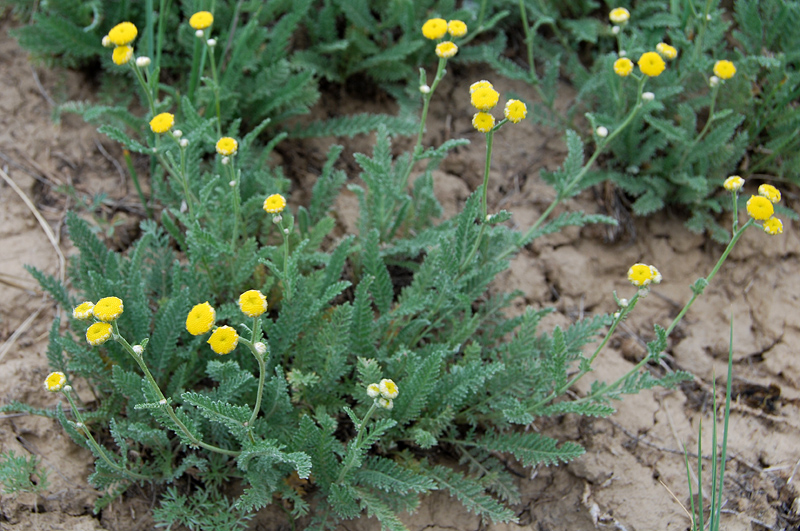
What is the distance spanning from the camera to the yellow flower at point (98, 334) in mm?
1494

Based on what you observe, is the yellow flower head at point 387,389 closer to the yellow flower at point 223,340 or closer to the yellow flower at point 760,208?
the yellow flower at point 223,340

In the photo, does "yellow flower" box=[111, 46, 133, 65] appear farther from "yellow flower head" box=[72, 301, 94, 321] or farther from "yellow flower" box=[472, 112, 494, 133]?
"yellow flower" box=[472, 112, 494, 133]

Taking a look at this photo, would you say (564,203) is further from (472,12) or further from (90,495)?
(90,495)

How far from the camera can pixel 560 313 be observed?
275cm

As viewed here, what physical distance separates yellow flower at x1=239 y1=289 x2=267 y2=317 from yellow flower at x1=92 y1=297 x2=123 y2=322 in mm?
286

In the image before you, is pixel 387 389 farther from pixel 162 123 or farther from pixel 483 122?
pixel 162 123

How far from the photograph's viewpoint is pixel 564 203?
302 centimetres

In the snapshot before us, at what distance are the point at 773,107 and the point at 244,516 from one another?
312cm

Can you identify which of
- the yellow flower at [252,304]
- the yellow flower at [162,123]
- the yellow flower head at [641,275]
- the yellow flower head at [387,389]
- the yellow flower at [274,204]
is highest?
the yellow flower at [162,123]

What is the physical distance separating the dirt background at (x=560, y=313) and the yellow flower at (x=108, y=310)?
0.84m

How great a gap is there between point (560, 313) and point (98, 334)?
1902 mm

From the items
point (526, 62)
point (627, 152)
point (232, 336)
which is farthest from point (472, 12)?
point (232, 336)

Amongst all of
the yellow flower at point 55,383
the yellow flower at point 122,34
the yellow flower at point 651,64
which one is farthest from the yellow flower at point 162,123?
the yellow flower at point 651,64

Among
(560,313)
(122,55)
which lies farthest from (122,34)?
(560,313)
